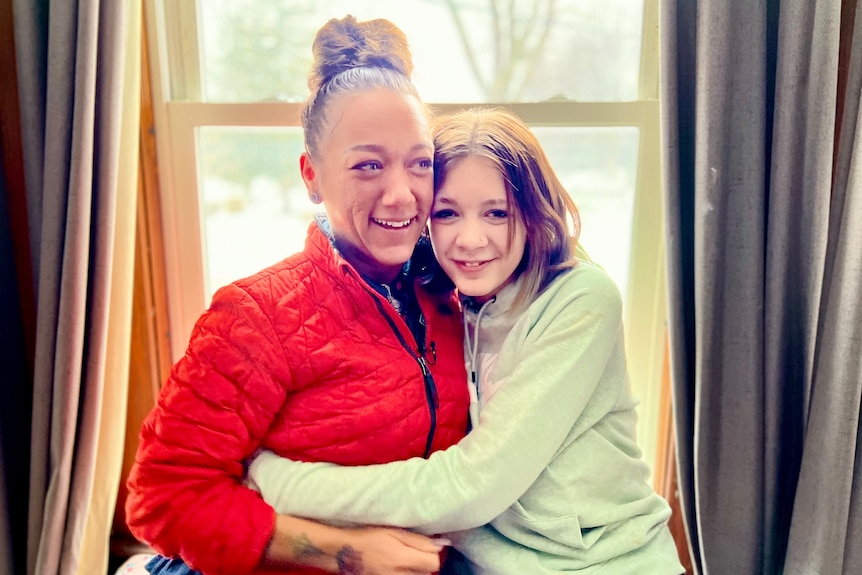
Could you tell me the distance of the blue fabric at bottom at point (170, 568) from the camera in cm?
95

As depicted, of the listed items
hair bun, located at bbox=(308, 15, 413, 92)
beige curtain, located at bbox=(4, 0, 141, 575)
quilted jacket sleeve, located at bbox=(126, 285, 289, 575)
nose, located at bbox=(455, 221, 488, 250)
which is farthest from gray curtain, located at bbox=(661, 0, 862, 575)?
beige curtain, located at bbox=(4, 0, 141, 575)

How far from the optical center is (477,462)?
0.91 metres

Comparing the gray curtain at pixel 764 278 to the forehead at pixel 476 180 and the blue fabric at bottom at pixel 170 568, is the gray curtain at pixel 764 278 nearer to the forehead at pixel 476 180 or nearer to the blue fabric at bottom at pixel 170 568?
the forehead at pixel 476 180

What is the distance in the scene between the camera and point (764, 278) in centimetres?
106

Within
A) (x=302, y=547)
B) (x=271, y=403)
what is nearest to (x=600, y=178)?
(x=271, y=403)

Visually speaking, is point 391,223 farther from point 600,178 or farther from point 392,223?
point 600,178

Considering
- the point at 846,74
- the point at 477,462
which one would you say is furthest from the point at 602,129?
the point at 477,462

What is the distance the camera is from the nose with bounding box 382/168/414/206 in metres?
0.92

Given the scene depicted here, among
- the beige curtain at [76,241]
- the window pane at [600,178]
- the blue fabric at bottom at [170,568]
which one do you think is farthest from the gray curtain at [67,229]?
the window pane at [600,178]

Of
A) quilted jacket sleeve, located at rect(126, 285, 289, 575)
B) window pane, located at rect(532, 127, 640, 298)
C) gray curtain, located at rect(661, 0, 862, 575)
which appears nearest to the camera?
quilted jacket sleeve, located at rect(126, 285, 289, 575)

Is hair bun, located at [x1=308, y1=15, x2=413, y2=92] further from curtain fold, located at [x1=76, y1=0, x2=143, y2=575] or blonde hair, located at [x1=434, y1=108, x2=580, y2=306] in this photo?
curtain fold, located at [x1=76, y1=0, x2=143, y2=575]

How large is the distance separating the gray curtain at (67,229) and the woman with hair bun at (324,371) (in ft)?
1.05

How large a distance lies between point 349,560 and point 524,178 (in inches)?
25.3

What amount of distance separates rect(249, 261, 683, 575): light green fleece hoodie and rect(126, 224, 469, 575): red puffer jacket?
1.6 inches
